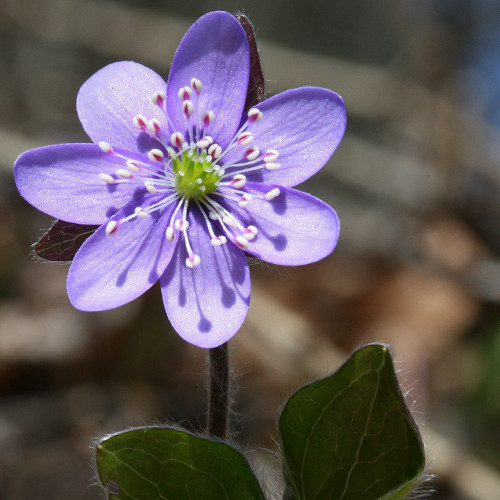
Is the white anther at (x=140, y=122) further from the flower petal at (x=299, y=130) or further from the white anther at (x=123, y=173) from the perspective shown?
the flower petal at (x=299, y=130)

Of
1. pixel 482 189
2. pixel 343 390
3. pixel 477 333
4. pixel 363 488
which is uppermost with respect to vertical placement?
pixel 343 390

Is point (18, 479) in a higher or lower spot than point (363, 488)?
lower

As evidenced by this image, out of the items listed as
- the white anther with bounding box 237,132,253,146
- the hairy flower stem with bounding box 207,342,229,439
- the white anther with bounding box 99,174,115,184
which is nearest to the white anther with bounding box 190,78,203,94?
the white anther with bounding box 237,132,253,146

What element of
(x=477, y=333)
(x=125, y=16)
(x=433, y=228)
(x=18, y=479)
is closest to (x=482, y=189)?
(x=433, y=228)

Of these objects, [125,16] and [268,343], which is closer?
[268,343]

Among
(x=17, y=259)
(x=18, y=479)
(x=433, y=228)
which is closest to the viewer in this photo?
(x=18, y=479)

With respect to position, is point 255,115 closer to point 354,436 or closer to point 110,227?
point 110,227

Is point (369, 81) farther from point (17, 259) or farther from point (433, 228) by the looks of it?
point (17, 259)

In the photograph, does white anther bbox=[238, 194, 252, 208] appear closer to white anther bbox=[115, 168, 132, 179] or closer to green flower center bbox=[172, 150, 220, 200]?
green flower center bbox=[172, 150, 220, 200]
